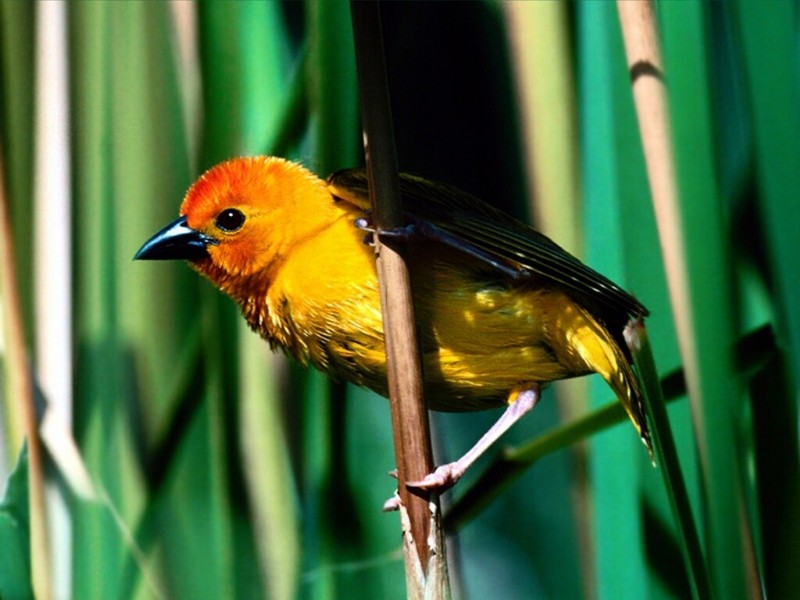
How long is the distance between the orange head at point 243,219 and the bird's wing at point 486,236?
4 centimetres

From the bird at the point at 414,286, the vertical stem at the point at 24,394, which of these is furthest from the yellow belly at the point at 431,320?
the vertical stem at the point at 24,394

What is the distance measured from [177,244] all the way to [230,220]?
0.06 m

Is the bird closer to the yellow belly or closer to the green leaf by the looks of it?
the yellow belly

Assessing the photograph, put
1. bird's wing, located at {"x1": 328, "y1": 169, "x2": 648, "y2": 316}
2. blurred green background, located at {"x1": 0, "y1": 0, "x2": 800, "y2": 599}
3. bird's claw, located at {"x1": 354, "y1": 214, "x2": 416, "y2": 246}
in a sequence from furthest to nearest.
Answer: blurred green background, located at {"x1": 0, "y1": 0, "x2": 800, "y2": 599}
bird's wing, located at {"x1": 328, "y1": 169, "x2": 648, "y2": 316}
bird's claw, located at {"x1": 354, "y1": 214, "x2": 416, "y2": 246}

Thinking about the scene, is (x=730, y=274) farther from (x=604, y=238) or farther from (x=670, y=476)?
(x=670, y=476)

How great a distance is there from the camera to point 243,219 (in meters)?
0.96

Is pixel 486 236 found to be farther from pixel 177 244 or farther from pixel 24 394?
pixel 24 394

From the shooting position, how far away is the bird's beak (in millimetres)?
949

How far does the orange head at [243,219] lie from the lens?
0.95 m

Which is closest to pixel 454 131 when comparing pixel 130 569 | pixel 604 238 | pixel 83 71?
pixel 604 238

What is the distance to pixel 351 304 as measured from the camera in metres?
0.90

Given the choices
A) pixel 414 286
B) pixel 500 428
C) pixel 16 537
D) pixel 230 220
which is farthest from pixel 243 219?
pixel 16 537

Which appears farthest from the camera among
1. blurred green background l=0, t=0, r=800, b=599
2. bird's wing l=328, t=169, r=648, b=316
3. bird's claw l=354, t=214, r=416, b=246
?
blurred green background l=0, t=0, r=800, b=599

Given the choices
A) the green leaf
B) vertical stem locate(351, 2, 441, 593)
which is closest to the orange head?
vertical stem locate(351, 2, 441, 593)
